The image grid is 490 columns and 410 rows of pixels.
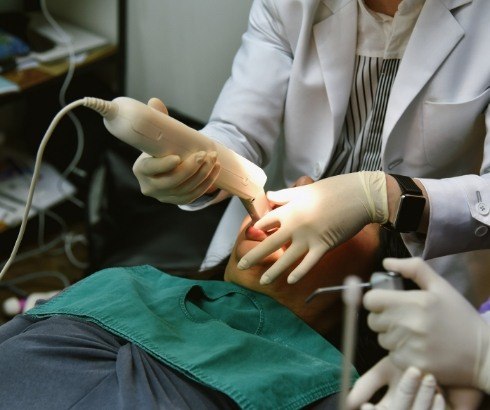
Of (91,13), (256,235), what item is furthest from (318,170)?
(91,13)

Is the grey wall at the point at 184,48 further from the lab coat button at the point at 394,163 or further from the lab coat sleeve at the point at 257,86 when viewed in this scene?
the lab coat button at the point at 394,163

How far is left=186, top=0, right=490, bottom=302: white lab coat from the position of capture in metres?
1.28

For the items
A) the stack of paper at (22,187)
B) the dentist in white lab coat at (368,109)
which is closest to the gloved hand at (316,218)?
the dentist in white lab coat at (368,109)

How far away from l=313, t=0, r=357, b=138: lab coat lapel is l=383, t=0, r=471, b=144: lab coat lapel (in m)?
0.11

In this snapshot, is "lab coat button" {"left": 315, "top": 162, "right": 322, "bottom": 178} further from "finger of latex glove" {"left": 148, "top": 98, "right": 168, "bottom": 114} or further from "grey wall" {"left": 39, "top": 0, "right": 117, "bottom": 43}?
"grey wall" {"left": 39, "top": 0, "right": 117, "bottom": 43}

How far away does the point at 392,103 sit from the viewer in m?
1.35

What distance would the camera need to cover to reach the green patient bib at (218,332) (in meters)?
1.04

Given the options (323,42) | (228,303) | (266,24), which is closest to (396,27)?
(323,42)

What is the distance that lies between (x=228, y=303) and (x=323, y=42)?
0.58 metres

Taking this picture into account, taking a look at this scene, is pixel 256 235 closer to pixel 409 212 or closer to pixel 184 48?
pixel 409 212

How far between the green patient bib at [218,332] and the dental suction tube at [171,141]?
0.60 feet

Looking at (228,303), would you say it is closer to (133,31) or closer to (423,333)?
(423,333)

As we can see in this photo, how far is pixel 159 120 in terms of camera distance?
1.05m

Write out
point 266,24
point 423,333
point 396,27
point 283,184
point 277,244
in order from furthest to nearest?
point 283,184
point 266,24
point 396,27
point 277,244
point 423,333
